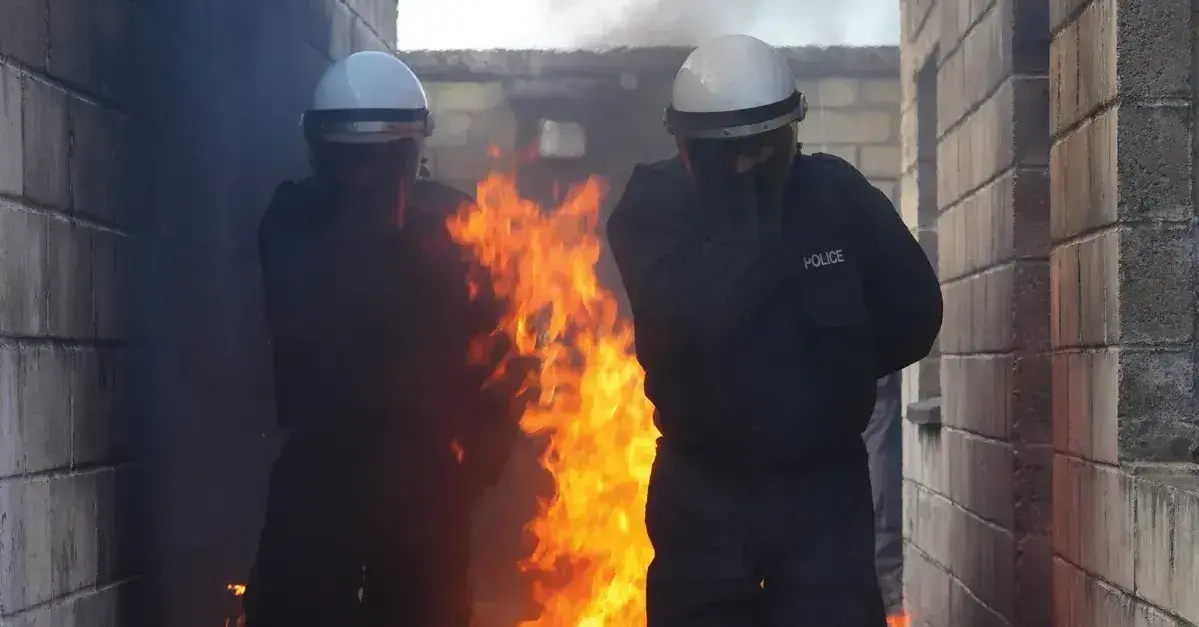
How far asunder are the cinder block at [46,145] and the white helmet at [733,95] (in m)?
1.65

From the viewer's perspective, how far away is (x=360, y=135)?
14.6 feet

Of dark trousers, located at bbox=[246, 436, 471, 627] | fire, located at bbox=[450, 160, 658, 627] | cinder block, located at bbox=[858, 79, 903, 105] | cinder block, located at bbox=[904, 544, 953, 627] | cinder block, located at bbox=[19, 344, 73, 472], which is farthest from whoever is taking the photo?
cinder block, located at bbox=[858, 79, 903, 105]

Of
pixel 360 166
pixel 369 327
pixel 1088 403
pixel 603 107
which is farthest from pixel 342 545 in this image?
pixel 603 107

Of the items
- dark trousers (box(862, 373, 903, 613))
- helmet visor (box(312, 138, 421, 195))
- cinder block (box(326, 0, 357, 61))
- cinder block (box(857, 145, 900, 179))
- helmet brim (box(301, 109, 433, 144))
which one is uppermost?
cinder block (box(326, 0, 357, 61))

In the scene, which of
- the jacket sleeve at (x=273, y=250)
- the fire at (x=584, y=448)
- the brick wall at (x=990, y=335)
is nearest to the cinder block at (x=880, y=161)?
the brick wall at (x=990, y=335)

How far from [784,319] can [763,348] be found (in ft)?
0.33

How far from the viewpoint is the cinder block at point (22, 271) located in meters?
3.00

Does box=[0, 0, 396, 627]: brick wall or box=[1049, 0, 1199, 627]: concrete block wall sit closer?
box=[1049, 0, 1199, 627]: concrete block wall

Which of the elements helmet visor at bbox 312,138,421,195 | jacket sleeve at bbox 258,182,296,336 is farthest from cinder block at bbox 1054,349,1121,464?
jacket sleeve at bbox 258,182,296,336

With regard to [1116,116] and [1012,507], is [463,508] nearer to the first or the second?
[1012,507]

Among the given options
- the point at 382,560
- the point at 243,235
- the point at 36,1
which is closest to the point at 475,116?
the point at 243,235

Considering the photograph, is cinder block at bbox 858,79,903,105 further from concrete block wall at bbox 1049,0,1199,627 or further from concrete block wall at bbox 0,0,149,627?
concrete block wall at bbox 0,0,149,627

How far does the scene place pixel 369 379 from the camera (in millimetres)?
4367

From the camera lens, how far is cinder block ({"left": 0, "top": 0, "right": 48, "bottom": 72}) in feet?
9.92
